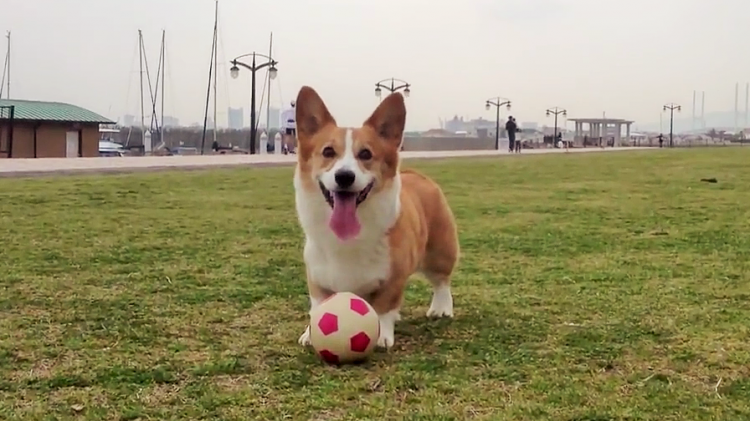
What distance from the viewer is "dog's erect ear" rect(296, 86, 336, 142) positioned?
3.19 m

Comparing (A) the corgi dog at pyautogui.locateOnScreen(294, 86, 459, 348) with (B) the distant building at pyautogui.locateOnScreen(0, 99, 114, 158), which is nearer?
(A) the corgi dog at pyautogui.locateOnScreen(294, 86, 459, 348)

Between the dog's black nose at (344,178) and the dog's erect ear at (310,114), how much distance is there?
324 millimetres

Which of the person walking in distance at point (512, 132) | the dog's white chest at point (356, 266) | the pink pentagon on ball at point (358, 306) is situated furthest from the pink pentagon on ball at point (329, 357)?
the person walking in distance at point (512, 132)

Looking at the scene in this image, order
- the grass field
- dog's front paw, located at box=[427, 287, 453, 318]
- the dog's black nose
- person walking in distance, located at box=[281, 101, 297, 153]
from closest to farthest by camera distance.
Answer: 1. the grass field
2. the dog's black nose
3. dog's front paw, located at box=[427, 287, 453, 318]
4. person walking in distance, located at box=[281, 101, 297, 153]

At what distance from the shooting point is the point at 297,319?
136 inches

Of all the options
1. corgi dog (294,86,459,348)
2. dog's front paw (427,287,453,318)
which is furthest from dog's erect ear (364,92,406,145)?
dog's front paw (427,287,453,318)

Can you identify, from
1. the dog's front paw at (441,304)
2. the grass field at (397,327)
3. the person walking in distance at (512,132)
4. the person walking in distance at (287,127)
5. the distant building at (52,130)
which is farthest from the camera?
the person walking in distance at (512,132)

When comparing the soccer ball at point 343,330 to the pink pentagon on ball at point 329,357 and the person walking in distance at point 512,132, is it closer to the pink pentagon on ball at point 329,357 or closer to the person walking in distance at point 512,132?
the pink pentagon on ball at point 329,357

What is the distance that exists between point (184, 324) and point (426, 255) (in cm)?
106

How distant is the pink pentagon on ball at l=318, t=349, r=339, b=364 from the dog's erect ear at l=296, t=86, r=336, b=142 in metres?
0.85

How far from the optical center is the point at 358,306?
2.97 m

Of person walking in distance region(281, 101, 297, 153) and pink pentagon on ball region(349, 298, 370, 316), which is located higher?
person walking in distance region(281, 101, 297, 153)

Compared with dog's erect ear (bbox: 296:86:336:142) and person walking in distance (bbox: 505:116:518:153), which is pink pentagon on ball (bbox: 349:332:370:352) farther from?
person walking in distance (bbox: 505:116:518:153)

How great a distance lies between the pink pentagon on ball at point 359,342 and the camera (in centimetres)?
279
